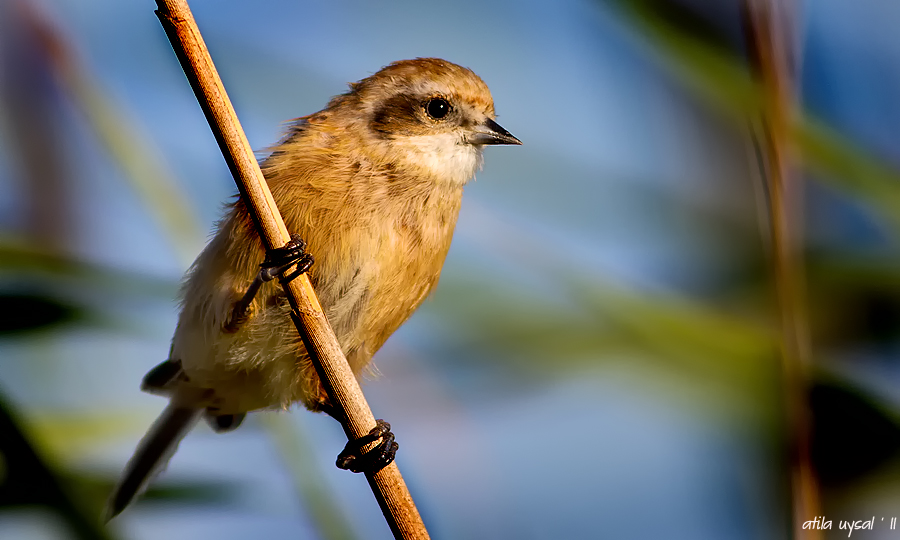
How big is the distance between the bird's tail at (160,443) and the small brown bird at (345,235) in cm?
3

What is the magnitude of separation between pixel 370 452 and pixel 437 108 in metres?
1.67

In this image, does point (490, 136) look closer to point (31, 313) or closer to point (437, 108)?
point (437, 108)

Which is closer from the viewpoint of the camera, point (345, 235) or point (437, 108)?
point (345, 235)

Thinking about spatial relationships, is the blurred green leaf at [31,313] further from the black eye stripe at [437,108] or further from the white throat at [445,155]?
the black eye stripe at [437,108]

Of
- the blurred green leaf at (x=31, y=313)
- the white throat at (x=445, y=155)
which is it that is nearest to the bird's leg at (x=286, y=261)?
the blurred green leaf at (x=31, y=313)

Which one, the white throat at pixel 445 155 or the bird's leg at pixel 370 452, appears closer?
the bird's leg at pixel 370 452

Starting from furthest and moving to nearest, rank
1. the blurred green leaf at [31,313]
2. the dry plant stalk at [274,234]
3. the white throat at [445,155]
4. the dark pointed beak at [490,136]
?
the dark pointed beak at [490,136]
the white throat at [445,155]
the blurred green leaf at [31,313]
the dry plant stalk at [274,234]

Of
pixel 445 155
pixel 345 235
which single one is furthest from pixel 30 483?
pixel 445 155

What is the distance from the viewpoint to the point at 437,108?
3.59 m

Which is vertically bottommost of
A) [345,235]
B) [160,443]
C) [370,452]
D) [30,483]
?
[30,483]

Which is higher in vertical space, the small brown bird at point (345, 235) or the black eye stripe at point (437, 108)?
the black eye stripe at point (437, 108)

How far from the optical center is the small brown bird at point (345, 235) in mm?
3080

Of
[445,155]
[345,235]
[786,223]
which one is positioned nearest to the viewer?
[786,223]

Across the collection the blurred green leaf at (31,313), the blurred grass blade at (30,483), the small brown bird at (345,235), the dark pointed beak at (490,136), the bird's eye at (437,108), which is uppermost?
the bird's eye at (437,108)
